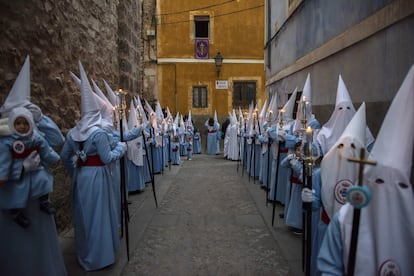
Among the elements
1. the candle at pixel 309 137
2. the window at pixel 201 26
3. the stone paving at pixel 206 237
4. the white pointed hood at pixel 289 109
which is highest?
the window at pixel 201 26

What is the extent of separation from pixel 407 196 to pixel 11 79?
4744 millimetres

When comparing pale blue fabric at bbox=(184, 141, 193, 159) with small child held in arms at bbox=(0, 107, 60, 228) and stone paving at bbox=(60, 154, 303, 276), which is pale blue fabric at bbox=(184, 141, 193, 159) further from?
small child held in arms at bbox=(0, 107, 60, 228)

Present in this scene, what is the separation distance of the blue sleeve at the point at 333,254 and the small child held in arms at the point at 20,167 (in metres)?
2.71

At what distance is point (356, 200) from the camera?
2.02m

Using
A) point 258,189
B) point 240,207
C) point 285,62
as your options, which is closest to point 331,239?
point 240,207

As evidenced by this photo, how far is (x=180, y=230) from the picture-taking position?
651 centimetres

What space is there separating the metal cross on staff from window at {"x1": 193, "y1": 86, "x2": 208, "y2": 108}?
22.6 meters

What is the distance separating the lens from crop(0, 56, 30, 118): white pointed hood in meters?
3.78

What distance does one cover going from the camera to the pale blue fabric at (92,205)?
15.6 feet

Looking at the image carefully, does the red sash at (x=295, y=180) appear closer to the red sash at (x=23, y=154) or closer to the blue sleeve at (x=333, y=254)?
the blue sleeve at (x=333, y=254)

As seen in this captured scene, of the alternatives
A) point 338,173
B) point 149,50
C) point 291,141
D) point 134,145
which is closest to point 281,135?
point 291,141

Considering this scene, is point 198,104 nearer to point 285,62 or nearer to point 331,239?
point 285,62

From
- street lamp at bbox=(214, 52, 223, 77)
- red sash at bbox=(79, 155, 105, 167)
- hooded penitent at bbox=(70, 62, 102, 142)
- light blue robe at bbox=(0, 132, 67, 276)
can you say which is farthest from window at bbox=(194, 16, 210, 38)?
light blue robe at bbox=(0, 132, 67, 276)

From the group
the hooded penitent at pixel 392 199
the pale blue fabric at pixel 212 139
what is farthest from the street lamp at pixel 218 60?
the hooded penitent at pixel 392 199
